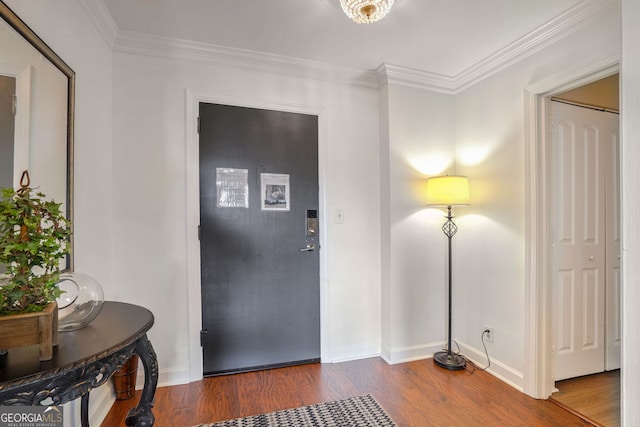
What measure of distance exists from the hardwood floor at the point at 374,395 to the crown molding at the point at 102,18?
228cm

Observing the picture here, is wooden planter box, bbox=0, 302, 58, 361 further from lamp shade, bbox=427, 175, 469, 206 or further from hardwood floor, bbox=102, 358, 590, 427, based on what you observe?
lamp shade, bbox=427, 175, 469, 206

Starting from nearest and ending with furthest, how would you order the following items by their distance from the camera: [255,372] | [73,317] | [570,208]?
[73,317] < [570,208] < [255,372]

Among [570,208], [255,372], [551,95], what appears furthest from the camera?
[255,372]

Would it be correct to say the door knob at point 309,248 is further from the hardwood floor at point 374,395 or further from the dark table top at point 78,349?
the dark table top at point 78,349

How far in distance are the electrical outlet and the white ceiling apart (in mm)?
2049

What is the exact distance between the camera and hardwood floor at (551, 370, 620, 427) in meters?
1.83

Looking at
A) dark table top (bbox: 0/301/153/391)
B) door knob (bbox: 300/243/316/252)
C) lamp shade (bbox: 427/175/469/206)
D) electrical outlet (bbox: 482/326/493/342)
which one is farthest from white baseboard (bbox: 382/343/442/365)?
dark table top (bbox: 0/301/153/391)

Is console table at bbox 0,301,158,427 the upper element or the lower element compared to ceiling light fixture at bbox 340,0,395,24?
lower

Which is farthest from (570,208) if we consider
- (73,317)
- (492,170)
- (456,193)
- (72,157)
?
(72,157)

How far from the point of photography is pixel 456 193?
2.35m

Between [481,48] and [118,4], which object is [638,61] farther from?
[118,4]

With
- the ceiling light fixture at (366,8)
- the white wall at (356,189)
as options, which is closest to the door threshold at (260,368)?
the white wall at (356,189)

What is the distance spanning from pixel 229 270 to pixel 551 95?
2.47 m

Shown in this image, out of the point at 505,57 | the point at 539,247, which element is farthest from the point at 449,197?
the point at 505,57
